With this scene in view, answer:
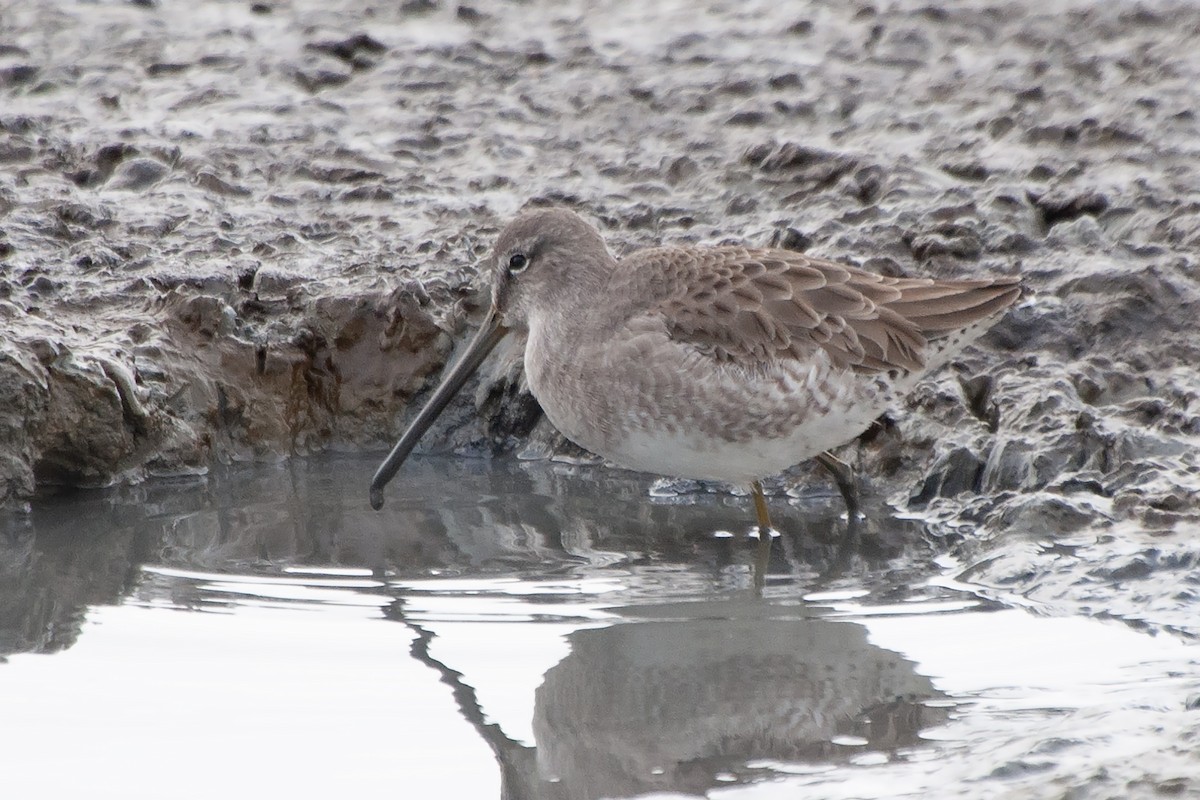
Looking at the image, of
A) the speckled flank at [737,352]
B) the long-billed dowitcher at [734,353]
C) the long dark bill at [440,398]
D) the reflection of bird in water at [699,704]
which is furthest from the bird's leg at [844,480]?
the long dark bill at [440,398]

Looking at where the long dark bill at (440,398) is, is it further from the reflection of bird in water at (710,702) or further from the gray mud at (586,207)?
the reflection of bird in water at (710,702)

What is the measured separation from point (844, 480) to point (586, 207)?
203 cm

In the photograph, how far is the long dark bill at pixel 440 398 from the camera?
16.4 ft

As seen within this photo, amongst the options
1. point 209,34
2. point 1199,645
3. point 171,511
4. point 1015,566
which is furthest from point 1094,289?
point 209,34

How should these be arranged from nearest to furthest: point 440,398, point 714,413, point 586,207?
point 714,413 → point 440,398 → point 586,207

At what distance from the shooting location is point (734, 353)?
450 cm

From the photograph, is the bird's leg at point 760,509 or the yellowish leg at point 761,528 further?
the bird's leg at point 760,509

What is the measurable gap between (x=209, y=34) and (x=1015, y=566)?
533cm

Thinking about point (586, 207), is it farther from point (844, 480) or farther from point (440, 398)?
point (844, 480)

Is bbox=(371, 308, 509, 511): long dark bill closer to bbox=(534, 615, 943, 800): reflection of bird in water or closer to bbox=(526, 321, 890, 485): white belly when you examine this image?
bbox=(526, 321, 890, 485): white belly

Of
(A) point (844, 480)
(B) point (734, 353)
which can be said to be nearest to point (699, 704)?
(B) point (734, 353)

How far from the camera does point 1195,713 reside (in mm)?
3285

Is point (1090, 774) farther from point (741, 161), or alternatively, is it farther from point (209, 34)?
point (209, 34)

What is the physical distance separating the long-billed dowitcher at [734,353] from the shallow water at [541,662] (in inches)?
13.9
